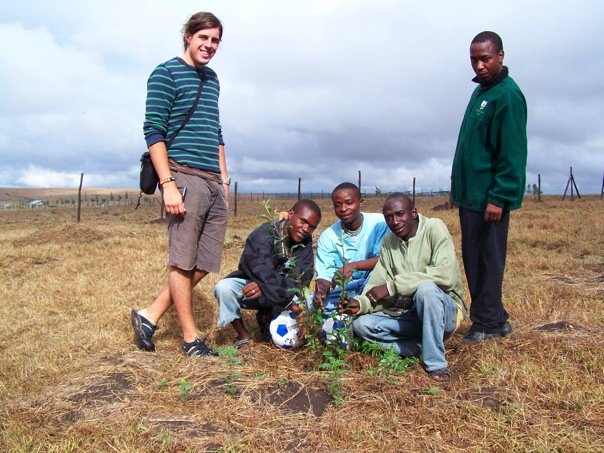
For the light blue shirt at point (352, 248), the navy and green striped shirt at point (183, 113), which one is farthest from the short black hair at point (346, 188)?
the navy and green striped shirt at point (183, 113)

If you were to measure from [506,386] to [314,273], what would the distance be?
1.50 meters

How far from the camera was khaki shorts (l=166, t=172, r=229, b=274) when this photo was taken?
3482mm

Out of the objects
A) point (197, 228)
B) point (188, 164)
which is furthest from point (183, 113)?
point (197, 228)

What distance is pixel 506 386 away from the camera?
9.51 feet

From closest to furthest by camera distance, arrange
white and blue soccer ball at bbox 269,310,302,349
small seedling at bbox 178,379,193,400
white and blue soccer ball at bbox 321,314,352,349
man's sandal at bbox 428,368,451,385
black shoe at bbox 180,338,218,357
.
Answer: small seedling at bbox 178,379,193,400 → man's sandal at bbox 428,368,451,385 → white and blue soccer ball at bbox 321,314,352,349 → black shoe at bbox 180,338,218,357 → white and blue soccer ball at bbox 269,310,302,349

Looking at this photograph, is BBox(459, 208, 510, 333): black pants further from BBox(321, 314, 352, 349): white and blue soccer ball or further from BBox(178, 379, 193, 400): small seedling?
BBox(178, 379, 193, 400): small seedling

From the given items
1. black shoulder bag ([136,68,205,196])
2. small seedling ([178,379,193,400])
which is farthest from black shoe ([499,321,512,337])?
black shoulder bag ([136,68,205,196])

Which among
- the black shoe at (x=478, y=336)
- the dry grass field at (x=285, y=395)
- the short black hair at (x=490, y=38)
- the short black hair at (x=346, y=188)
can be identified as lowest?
the dry grass field at (x=285, y=395)

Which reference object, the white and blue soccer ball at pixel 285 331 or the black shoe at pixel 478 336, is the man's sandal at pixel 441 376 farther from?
the white and blue soccer ball at pixel 285 331

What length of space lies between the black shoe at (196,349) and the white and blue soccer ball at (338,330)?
0.77m

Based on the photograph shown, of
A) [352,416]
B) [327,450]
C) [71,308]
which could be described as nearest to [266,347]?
[352,416]

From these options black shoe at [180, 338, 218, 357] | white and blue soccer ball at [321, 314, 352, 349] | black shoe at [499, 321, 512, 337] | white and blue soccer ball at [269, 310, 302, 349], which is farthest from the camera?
black shoe at [499, 321, 512, 337]

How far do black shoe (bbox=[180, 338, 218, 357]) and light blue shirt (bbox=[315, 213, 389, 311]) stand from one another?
849 millimetres

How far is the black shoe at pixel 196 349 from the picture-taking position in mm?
3518
